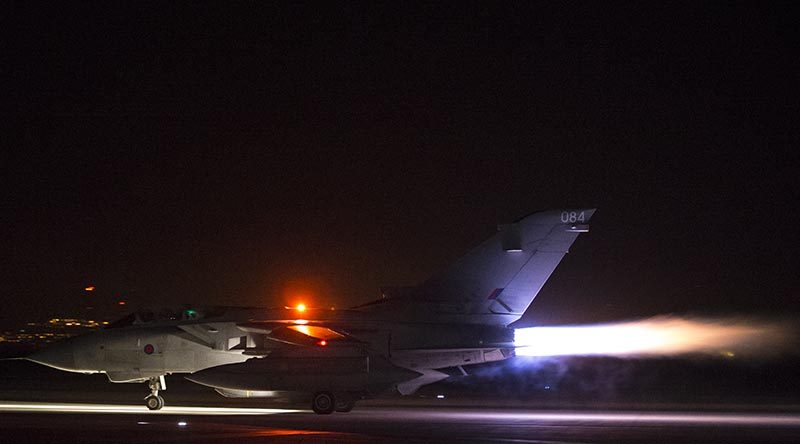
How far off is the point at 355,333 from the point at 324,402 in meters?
1.83

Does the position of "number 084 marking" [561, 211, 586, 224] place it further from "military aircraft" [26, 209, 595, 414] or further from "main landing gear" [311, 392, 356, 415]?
"main landing gear" [311, 392, 356, 415]

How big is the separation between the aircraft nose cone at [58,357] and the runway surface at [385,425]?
3.38ft

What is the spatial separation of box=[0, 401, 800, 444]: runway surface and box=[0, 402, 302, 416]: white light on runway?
2 centimetres

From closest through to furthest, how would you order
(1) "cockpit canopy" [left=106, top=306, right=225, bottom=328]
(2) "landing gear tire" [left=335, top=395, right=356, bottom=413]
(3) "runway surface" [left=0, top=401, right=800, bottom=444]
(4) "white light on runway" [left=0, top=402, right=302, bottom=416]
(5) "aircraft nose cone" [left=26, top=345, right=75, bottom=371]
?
1. (3) "runway surface" [left=0, top=401, right=800, bottom=444]
2. (4) "white light on runway" [left=0, top=402, right=302, bottom=416]
3. (2) "landing gear tire" [left=335, top=395, right=356, bottom=413]
4. (1) "cockpit canopy" [left=106, top=306, right=225, bottom=328]
5. (5) "aircraft nose cone" [left=26, top=345, right=75, bottom=371]

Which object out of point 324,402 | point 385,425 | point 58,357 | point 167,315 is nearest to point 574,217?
point 324,402

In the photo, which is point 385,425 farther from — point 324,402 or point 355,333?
point 355,333

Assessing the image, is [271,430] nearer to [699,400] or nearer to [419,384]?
[419,384]

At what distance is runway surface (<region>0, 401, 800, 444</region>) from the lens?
16141 mm

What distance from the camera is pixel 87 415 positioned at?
68.5ft

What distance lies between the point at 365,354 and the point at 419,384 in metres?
1.83

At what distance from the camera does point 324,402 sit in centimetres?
2241

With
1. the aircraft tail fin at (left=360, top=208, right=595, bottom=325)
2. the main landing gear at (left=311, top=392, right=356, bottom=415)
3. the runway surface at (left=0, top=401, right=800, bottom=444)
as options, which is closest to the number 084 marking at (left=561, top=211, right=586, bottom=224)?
the aircraft tail fin at (left=360, top=208, right=595, bottom=325)

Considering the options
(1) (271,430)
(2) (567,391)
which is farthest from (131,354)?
(2) (567,391)

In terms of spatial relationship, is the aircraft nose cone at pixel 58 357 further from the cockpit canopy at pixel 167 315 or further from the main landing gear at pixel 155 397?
the main landing gear at pixel 155 397
